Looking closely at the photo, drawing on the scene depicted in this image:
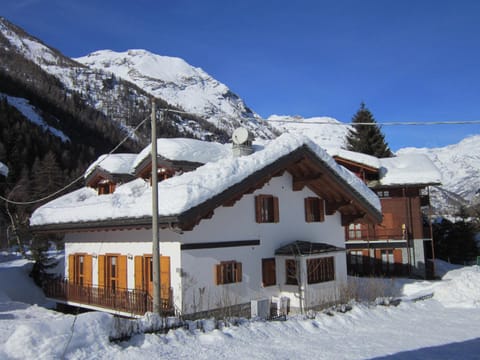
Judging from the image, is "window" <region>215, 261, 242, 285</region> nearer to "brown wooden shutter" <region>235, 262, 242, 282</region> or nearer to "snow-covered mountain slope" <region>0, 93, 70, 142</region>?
"brown wooden shutter" <region>235, 262, 242, 282</region>

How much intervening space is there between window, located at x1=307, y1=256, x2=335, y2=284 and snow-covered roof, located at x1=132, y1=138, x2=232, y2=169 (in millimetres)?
6493

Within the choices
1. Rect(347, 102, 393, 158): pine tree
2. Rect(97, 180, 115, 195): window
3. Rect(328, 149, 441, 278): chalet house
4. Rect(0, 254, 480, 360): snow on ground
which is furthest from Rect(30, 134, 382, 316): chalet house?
Rect(347, 102, 393, 158): pine tree

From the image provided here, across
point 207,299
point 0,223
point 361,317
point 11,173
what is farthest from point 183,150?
point 11,173

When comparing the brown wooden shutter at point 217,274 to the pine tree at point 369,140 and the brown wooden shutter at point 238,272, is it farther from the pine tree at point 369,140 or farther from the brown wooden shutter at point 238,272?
the pine tree at point 369,140

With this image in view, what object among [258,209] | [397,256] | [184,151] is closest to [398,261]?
[397,256]

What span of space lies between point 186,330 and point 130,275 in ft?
22.3

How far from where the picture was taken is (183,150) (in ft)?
65.6

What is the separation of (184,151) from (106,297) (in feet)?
21.9

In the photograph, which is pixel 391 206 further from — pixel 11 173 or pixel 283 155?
pixel 11 173

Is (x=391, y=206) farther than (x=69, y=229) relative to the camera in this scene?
Yes

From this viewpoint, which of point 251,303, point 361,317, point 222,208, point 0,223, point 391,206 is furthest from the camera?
point 0,223

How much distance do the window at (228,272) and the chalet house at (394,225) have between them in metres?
15.7

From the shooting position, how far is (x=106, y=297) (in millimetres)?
16703

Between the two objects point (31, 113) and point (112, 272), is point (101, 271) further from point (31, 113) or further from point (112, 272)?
point (31, 113)
